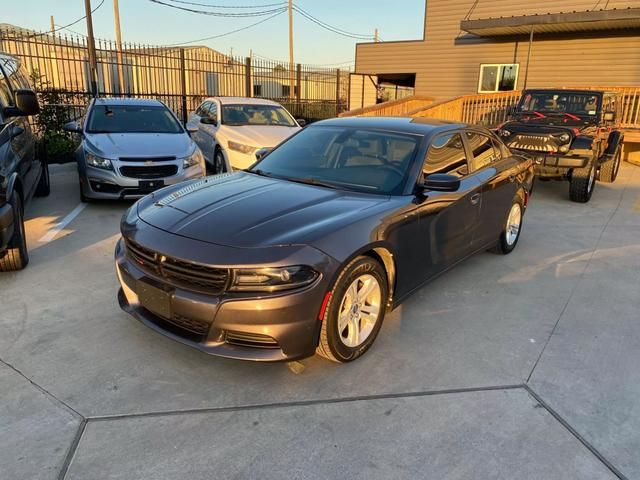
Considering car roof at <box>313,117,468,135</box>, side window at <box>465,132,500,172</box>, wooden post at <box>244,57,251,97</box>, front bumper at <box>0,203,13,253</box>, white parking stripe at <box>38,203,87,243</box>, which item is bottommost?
white parking stripe at <box>38,203,87,243</box>

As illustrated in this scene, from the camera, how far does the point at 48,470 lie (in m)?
2.28

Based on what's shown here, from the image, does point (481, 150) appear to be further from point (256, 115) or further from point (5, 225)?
point (256, 115)

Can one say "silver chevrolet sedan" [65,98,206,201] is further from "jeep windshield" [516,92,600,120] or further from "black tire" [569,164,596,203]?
"jeep windshield" [516,92,600,120]

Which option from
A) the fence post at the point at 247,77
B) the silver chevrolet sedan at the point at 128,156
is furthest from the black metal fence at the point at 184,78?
the silver chevrolet sedan at the point at 128,156

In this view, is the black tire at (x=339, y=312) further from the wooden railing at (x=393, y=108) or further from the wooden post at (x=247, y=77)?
the wooden post at (x=247, y=77)

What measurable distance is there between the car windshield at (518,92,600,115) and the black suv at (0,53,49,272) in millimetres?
8805

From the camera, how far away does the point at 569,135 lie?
8.48 meters

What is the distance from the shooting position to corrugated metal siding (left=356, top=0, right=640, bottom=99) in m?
15.2

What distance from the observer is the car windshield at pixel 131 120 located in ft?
Result: 25.2

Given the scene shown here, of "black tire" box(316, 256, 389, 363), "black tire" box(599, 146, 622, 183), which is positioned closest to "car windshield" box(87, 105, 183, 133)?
"black tire" box(316, 256, 389, 363)

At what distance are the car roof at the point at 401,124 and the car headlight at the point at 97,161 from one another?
3.40m

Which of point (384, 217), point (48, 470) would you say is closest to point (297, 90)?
point (384, 217)

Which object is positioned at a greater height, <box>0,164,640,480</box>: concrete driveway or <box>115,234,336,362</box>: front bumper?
<box>115,234,336,362</box>: front bumper

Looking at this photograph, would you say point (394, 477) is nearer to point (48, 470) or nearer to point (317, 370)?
point (317, 370)
